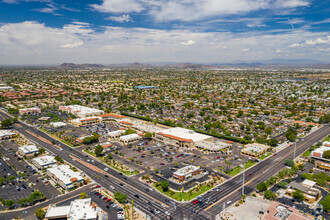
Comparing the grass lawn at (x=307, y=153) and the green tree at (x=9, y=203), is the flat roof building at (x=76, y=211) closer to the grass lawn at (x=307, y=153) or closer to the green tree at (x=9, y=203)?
the green tree at (x=9, y=203)

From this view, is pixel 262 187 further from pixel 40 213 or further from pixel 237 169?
pixel 40 213

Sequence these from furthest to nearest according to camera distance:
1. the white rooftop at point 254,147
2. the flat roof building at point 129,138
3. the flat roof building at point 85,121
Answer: the flat roof building at point 85,121 → the flat roof building at point 129,138 → the white rooftop at point 254,147

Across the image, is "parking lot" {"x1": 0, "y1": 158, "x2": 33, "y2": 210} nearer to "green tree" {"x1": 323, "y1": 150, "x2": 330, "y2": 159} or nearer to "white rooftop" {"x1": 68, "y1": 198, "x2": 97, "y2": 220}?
"white rooftop" {"x1": 68, "y1": 198, "x2": 97, "y2": 220}

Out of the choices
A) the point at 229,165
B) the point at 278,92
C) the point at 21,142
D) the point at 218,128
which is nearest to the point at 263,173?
the point at 229,165

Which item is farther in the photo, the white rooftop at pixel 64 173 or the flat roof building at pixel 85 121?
the flat roof building at pixel 85 121

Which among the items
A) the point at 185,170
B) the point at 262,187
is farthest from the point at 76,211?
the point at 262,187

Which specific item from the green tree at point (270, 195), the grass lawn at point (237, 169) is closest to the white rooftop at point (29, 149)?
the grass lawn at point (237, 169)

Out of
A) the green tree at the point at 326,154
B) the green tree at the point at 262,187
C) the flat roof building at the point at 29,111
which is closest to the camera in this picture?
the green tree at the point at 262,187
